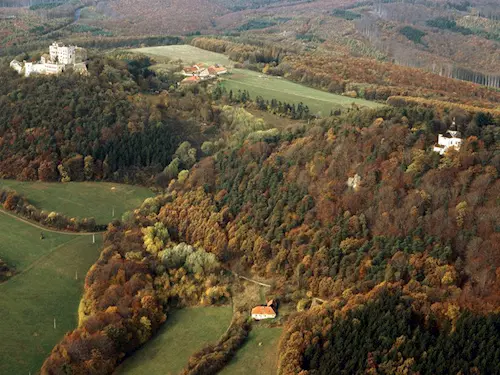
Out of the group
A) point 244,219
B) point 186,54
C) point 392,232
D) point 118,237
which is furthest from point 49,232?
point 186,54

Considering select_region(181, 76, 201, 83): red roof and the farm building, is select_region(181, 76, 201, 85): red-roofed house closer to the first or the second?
select_region(181, 76, 201, 83): red roof

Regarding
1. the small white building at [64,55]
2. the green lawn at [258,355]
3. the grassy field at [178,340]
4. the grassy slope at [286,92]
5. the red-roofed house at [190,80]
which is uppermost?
the small white building at [64,55]

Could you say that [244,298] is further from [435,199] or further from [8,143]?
[8,143]

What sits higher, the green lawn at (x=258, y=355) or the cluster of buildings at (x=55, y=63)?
the cluster of buildings at (x=55, y=63)

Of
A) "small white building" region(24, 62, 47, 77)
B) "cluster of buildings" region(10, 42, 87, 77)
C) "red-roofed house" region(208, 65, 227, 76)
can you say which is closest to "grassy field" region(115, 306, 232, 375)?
"cluster of buildings" region(10, 42, 87, 77)

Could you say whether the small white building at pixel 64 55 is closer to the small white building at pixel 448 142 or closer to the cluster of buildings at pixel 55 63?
the cluster of buildings at pixel 55 63

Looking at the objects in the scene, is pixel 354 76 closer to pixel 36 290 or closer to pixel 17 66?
pixel 17 66

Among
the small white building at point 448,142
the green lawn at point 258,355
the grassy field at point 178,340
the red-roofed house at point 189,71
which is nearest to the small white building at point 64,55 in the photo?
the red-roofed house at point 189,71
